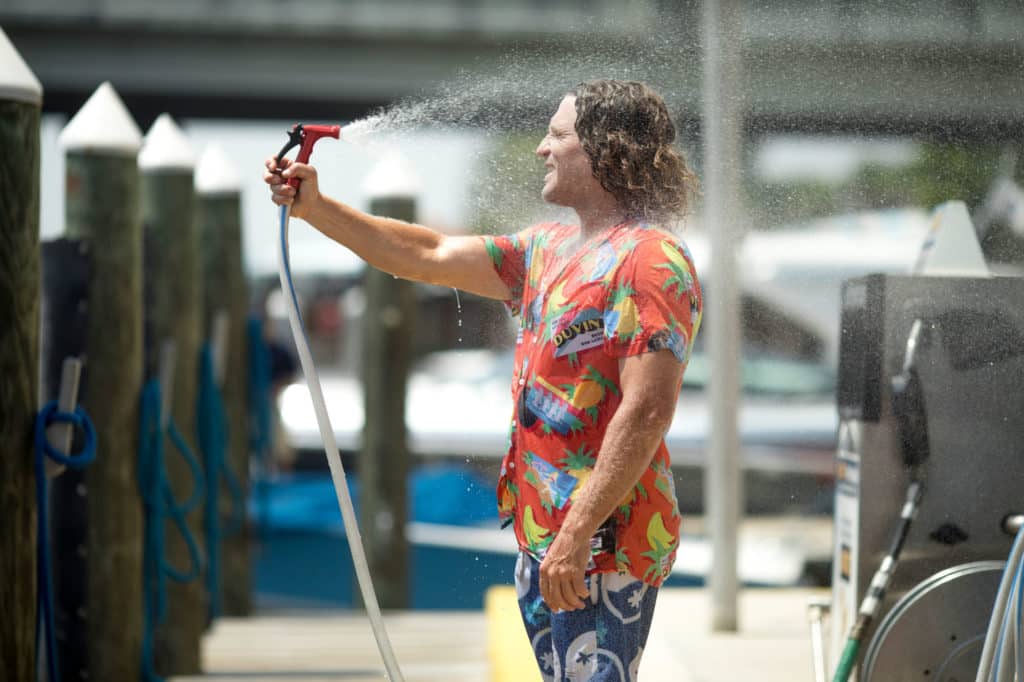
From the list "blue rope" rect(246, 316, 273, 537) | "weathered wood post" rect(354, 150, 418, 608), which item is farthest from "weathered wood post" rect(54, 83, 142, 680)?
"weathered wood post" rect(354, 150, 418, 608)

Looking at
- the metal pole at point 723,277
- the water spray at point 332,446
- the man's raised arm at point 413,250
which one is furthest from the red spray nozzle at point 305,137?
the metal pole at point 723,277

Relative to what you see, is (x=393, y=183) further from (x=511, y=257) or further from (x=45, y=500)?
(x=511, y=257)

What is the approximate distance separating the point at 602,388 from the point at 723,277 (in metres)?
1.45

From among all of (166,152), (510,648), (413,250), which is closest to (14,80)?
(413,250)

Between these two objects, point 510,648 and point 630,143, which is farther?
point 510,648

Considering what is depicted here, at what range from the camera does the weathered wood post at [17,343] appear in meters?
3.23

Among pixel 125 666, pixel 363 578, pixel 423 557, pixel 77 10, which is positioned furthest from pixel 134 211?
pixel 77 10

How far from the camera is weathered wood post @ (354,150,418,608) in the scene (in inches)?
301

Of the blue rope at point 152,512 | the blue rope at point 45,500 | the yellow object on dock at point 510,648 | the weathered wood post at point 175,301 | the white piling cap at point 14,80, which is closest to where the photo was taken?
the white piling cap at point 14,80

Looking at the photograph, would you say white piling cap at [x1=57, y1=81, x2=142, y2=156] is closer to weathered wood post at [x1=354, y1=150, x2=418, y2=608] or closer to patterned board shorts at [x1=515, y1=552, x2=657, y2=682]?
patterned board shorts at [x1=515, y1=552, x2=657, y2=682]

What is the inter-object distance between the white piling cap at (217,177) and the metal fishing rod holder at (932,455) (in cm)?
439

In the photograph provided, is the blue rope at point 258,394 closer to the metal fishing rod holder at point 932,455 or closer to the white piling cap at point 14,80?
the white piling cap at point 14,80

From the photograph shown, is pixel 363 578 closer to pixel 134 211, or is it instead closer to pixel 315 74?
pixel 134 211

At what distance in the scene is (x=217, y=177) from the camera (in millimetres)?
6973
